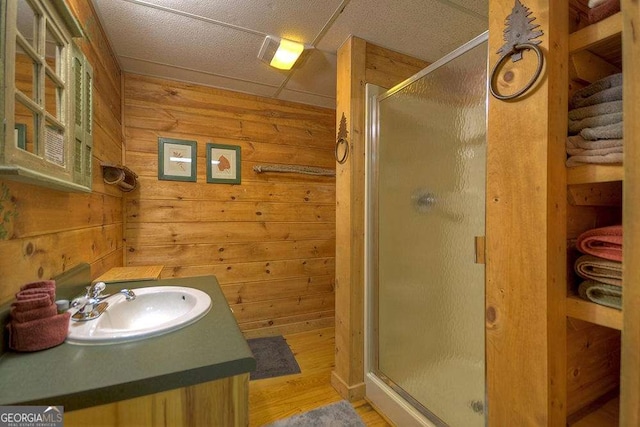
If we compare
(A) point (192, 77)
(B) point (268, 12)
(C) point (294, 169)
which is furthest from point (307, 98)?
(B) point (268, 12)

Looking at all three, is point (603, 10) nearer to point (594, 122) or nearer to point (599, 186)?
point (594, 122)

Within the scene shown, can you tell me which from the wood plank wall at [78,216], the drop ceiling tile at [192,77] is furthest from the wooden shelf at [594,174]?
the drop ceiling tile at [192,77]

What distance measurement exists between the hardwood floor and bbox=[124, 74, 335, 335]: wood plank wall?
0.50 m

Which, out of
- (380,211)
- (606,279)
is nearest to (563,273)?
(606,279)

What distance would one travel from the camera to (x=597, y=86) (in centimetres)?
68

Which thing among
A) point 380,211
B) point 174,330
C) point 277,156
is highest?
point 277,156

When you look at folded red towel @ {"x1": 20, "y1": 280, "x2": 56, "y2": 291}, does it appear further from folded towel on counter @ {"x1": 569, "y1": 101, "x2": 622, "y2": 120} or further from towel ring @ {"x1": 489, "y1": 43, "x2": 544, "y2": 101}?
folded towel on counter @ {"x1": 569, "y1": 101, "x2": 622, "y2": 120}

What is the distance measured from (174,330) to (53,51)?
1009 millimetres

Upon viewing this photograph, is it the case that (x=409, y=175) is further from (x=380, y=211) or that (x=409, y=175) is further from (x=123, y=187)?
(x=123, y=187)

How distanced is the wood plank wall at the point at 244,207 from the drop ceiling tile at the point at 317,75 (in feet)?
0.95

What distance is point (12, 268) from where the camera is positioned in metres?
0.72

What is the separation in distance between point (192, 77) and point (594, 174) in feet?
7.72

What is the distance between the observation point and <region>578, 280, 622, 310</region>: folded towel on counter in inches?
24.4

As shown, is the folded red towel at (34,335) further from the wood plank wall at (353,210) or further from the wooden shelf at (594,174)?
the wooden shelf at (594,174)
